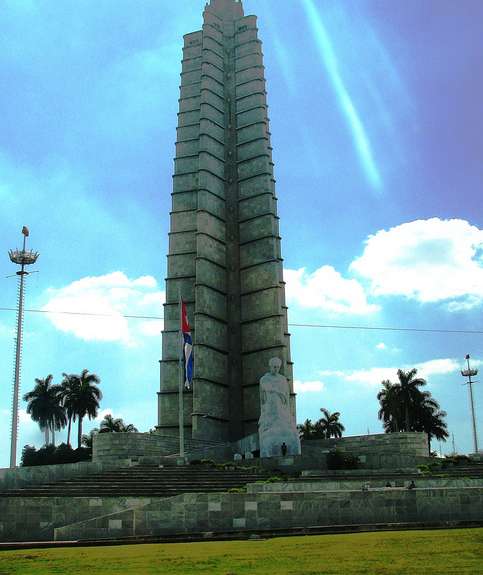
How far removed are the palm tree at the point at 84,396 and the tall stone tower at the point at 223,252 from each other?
17579 millimetres

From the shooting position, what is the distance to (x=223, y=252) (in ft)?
162

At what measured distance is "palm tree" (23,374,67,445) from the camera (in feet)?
205

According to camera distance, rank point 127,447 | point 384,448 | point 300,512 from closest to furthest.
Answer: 1. point 300,512
2. point 384,448
3. point 127,447

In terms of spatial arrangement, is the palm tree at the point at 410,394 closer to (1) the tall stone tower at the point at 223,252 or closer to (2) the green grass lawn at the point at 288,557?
(1) the tall stone tower at the point at 223,252

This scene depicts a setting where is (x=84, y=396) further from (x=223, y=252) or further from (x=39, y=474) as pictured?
(x=39, y=474)

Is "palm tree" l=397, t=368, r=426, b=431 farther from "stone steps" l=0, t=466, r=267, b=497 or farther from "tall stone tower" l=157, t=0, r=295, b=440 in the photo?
"stone steps" l=0, t=466, r=267, b=497

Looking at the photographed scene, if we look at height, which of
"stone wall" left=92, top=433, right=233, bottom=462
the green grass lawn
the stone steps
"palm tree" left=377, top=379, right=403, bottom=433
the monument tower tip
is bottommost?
the green grass lawn

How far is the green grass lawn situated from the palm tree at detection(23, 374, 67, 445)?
52422 mm

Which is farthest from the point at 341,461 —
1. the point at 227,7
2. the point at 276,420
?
the point at 227,7

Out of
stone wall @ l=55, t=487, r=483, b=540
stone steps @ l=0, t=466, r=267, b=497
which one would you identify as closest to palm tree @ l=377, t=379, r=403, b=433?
stone steps @ l=0, t=466, r=267, b=497

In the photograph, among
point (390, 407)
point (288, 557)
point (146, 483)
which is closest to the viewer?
point (288, 557)

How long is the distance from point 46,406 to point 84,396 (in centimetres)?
452

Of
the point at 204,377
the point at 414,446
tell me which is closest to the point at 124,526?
the point at 414,446

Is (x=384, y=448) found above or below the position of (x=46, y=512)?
above
